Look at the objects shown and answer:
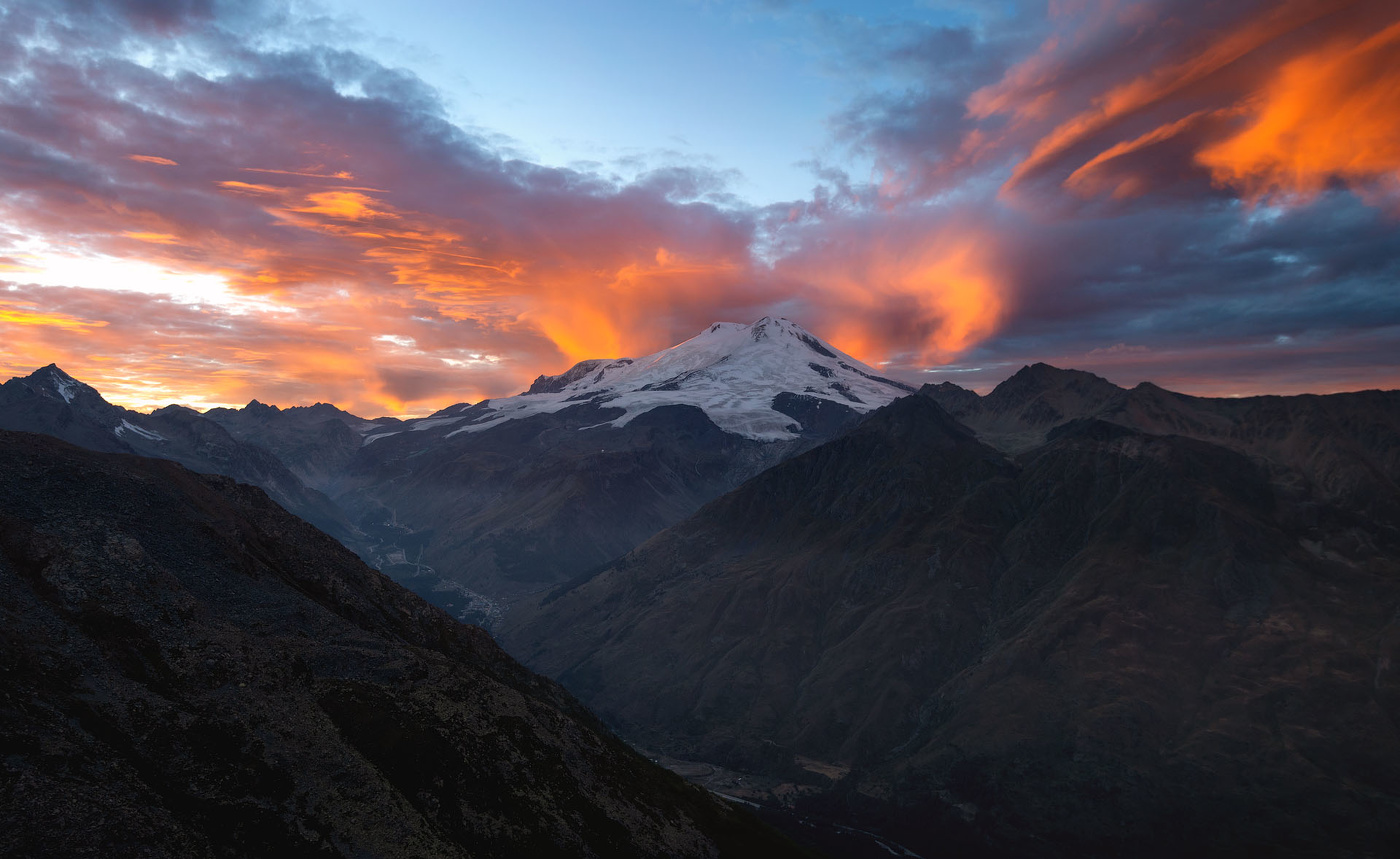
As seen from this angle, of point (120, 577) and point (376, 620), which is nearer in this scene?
point (120, 577)

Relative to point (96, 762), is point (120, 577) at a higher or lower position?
higher

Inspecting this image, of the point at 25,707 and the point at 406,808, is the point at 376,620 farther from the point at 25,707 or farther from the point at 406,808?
the point at 25,707

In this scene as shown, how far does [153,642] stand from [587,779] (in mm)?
65093

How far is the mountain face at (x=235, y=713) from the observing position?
69188 mm

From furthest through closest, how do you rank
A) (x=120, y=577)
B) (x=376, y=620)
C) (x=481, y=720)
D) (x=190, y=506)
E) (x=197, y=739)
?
(x=376, y=620) → (x=190, y=506) → (x=481, y=720) → (x=120, y=577) → (x=197, y=739)

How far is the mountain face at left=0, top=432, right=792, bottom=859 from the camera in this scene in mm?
69188

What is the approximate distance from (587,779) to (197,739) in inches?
2399

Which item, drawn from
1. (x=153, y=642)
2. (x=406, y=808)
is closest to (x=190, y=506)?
(x=153, y=642)

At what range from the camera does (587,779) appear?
12494 centimetres

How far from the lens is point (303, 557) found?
140 metres

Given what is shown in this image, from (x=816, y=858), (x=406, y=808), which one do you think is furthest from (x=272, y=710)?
(x=816, y=858)

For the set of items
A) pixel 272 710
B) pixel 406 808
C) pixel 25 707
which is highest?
pixel 25 707

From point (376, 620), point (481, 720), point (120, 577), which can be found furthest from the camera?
point (376, 620)

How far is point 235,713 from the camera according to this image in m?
86.6
